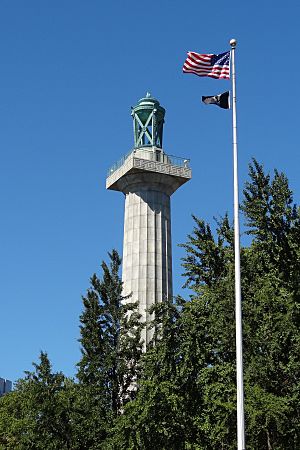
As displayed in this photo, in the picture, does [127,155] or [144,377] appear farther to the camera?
[127,155]

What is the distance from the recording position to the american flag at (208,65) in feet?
74.6

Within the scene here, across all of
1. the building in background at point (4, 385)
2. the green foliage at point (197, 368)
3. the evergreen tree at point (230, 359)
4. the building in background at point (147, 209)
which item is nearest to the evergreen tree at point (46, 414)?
the green foliage at point (197, 368)

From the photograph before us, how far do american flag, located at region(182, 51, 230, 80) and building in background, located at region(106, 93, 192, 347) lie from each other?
759 inches

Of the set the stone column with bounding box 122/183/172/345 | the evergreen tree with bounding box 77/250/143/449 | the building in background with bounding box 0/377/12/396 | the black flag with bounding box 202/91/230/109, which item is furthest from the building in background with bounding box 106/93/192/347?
the building in background with bounding box 0/377/12/396

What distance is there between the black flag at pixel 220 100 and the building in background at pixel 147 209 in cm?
1895

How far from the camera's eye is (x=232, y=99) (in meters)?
22.3

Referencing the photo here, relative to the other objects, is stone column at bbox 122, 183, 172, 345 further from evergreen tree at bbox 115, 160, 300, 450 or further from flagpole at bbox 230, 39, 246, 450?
flagpole at bbox 230, 39, 246, 450

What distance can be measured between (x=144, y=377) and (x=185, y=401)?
6.60 feet

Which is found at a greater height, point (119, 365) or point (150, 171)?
point (150, 171)

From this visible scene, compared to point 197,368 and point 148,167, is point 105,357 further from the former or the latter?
point 148,167

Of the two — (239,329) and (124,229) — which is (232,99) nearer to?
(239,329)

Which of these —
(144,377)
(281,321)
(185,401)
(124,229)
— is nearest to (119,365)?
(144,377)

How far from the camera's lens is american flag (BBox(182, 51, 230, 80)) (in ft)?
74.6

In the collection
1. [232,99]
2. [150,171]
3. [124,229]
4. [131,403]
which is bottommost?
[131,403]
